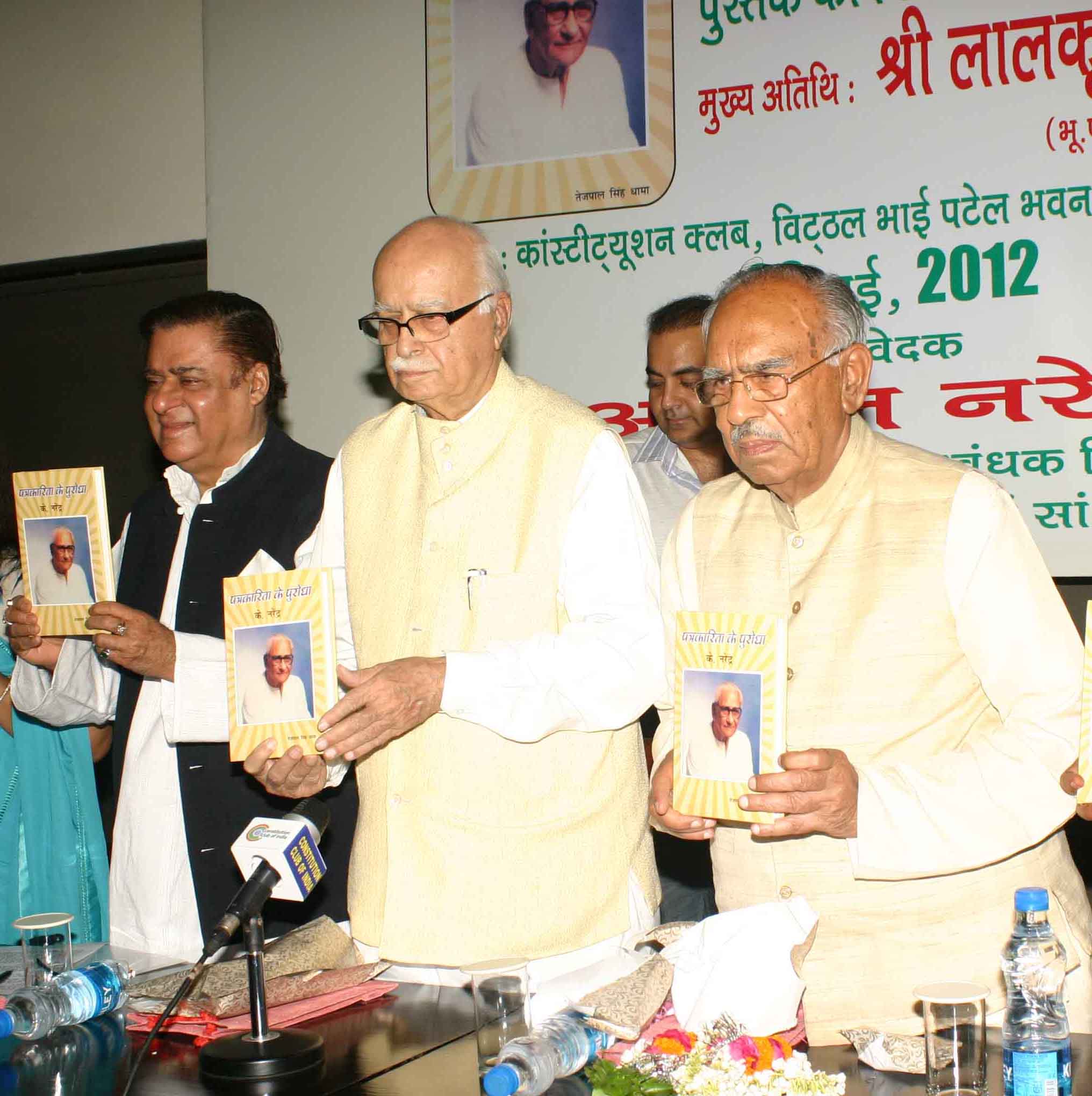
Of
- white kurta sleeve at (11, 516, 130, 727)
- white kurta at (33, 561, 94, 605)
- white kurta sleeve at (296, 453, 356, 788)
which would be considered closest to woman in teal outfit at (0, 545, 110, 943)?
white kurta sleeve at (11, 516, 130, 727)

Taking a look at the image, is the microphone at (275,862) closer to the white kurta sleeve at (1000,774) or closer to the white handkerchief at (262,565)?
the white handkerchief at (262,565)

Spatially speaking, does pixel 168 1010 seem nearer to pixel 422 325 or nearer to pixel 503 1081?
pixel 503 1081

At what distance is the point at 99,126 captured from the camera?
19.4 feet

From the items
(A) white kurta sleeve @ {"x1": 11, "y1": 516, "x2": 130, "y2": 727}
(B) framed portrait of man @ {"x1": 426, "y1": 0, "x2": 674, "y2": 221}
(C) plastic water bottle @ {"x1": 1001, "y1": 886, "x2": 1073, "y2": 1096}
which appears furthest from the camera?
(B) framed portrait of man @ {"x1": 426, "y1": 0, "x2": 674, "y2": 221}

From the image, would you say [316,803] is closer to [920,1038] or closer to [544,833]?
[544,833]

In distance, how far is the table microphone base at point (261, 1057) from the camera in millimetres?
1958

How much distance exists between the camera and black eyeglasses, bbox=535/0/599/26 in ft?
15.7

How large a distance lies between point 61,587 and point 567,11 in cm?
303

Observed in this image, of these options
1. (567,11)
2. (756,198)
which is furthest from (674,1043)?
(567,11)

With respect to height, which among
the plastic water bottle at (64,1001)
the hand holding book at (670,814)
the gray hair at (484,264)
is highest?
the gray hair at (484,264)

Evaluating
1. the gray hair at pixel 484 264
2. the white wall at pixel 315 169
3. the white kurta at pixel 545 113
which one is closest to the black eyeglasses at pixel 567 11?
the white kurta at pixel 545 113

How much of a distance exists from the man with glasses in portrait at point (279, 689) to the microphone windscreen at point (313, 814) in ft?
0.80

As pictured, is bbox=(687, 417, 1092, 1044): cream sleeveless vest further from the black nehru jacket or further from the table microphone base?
the black nehru jacket

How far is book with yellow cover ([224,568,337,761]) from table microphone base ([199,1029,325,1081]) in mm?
462
